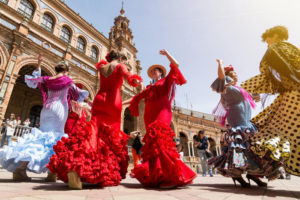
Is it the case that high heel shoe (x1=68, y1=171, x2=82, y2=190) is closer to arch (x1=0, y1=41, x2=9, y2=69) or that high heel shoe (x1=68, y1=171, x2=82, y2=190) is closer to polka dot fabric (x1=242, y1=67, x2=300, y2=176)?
polka dot fabric (x1=242, y1=67, x2=300, y2=176)

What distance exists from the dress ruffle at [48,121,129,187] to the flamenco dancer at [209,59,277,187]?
142cm

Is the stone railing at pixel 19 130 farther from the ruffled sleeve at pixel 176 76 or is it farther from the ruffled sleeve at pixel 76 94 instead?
the ruffled sleeve at pixel 176 76

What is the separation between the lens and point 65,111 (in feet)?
9.74

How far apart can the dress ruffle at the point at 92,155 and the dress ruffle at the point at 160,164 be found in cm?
30

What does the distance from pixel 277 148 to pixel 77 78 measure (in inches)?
517

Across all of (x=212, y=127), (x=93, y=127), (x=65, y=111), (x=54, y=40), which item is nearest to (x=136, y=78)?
(x=93, y=127)

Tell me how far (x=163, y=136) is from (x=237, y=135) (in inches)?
41.7

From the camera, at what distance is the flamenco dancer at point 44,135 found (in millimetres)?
2273

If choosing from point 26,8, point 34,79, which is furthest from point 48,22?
point 34,79

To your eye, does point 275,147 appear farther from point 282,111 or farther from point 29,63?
point 29,63

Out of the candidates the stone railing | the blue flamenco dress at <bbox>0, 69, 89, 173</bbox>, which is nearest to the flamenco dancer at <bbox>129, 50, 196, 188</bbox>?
the blue flamenco dress at <bbox>0, 69, 89, 173</bbox>

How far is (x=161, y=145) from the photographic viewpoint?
2.16 meters

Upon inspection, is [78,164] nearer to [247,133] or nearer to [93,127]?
[93,127]

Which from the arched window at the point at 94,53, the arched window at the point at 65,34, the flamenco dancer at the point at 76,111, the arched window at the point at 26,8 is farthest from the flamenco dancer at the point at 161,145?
the arched window at the point at 94,53
